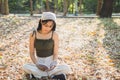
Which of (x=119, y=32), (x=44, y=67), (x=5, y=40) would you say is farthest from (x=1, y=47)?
(x=119, y=32)

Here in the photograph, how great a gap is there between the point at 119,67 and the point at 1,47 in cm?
370

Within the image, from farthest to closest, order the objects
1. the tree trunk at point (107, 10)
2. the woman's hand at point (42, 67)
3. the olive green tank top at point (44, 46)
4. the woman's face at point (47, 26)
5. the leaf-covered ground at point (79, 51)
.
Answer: the tree trunk at point (107, 10), the leaf-covered ground at point (79, 51), the olive green tank top at point (44, 46), the woman's hand at point (42, 67), the woman's face at point (47, 26)

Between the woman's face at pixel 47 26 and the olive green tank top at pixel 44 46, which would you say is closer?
the woman's face at pixel 47 26

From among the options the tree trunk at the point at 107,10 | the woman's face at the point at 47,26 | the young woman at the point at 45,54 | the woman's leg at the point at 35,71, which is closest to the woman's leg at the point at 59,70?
the young woman at the point at 45,54

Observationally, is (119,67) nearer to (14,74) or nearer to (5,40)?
(14,74)

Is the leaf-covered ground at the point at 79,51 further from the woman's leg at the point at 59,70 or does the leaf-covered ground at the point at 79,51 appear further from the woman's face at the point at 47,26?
the woman's face at the point at 47,26

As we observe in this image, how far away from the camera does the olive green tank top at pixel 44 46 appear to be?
605 cm

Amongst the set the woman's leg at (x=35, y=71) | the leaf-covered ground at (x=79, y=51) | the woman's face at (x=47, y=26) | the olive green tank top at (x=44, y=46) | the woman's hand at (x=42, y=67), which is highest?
the woman's face at (x=47, y=26)

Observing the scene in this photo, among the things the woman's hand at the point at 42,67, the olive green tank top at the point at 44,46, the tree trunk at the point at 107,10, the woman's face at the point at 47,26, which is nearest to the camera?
the woman's face at the point at 47,26

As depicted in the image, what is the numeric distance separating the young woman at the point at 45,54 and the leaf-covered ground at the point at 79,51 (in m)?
0.38

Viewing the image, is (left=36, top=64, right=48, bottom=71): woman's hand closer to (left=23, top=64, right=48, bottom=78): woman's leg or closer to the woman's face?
(left=23, top=64, right=48, bottom=78): woman's leg

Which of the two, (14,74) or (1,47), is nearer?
(14,74)

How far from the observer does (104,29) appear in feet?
42.9

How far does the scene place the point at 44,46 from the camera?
6078mm
